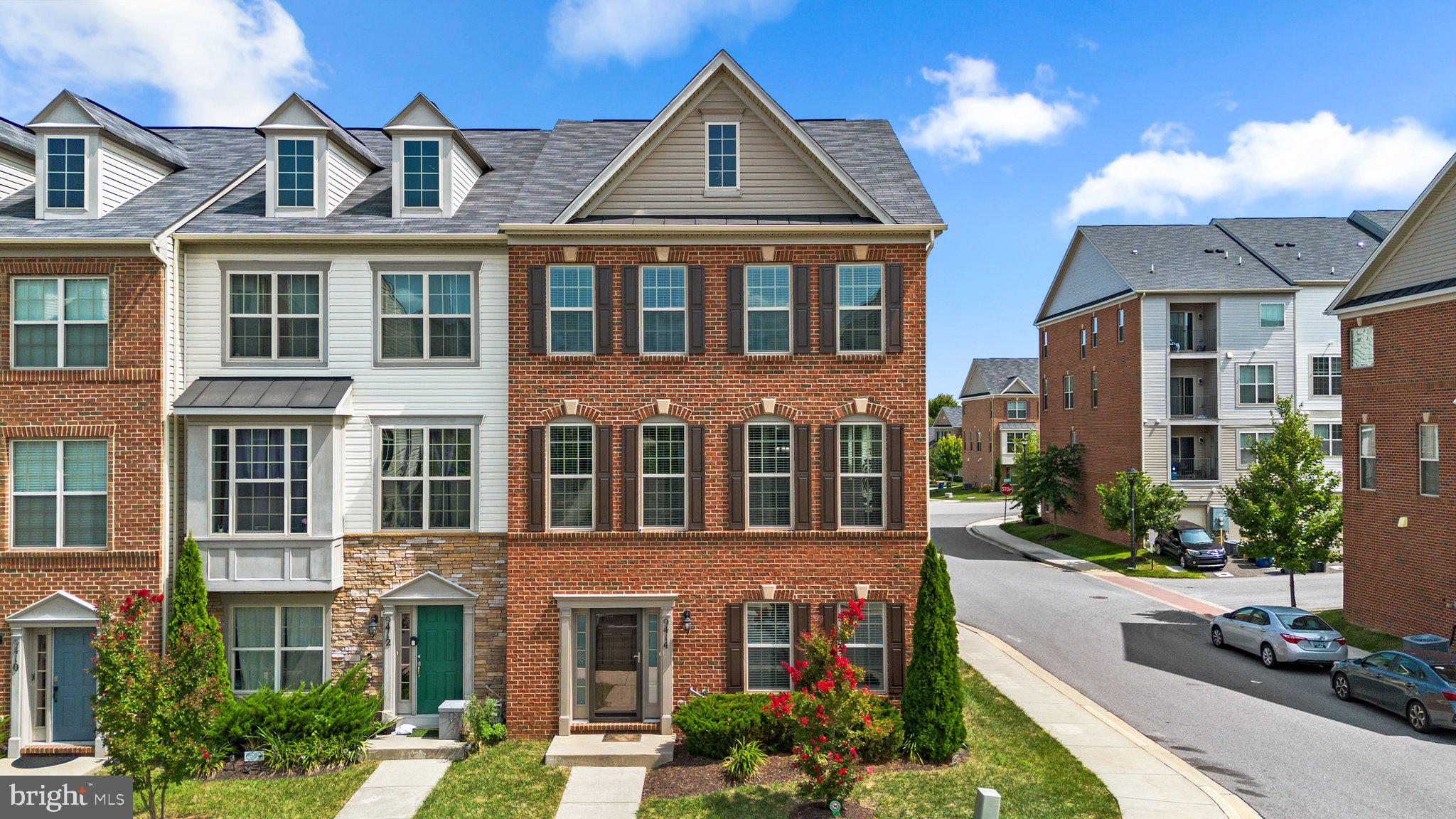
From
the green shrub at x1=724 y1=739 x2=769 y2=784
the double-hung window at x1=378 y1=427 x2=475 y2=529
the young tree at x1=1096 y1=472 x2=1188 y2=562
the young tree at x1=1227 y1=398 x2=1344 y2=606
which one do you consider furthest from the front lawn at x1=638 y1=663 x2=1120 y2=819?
the young tree at x1=1096 y1=472 x2=1188 y2=562

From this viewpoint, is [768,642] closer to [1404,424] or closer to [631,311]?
[631,311]

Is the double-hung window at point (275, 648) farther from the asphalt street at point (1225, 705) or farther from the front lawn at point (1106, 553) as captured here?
the front lawn at point (1106, 553)

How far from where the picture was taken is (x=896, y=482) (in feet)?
51.6

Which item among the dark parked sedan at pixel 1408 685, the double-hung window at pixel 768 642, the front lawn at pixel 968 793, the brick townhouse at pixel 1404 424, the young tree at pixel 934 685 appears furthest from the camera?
the brick townhouse at pixel 1404 424

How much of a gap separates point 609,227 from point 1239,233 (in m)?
40.5

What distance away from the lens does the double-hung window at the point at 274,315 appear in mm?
16062

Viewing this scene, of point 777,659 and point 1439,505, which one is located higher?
point 1439,505

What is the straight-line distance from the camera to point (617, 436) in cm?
1584

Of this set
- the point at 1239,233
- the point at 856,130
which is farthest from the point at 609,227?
the point at 1239,233

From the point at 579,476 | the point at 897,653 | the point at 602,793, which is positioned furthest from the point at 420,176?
Answer: the point at 897,653

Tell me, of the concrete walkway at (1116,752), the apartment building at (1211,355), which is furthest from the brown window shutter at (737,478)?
the apartment building at (1211,355)

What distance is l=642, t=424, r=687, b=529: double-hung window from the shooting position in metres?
15.9

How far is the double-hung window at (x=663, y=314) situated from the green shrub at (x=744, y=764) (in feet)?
25.0

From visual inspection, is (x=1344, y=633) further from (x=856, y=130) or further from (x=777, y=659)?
(x=856, y=130)
